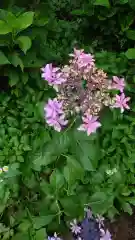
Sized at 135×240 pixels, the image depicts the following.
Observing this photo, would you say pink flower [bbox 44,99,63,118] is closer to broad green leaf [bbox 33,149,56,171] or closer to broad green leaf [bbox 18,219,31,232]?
broad green leaf [bbox 33,149,56,171]

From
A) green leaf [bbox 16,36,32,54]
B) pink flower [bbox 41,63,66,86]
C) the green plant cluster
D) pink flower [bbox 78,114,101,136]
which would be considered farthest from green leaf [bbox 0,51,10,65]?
pink flower [bbox 78,114,101,136]

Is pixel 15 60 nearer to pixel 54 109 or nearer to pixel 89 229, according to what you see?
pixel 54 109

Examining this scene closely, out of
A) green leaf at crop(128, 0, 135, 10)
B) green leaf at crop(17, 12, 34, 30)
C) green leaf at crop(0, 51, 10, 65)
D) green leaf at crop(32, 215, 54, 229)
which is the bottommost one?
green leaf at crop(32, 215, 54, 229)

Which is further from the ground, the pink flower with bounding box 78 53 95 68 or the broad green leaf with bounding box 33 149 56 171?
the pink flower with bounding box 78 53 95 68

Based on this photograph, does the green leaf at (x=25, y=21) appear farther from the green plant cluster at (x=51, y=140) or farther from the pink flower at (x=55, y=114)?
the pink flower at (x=55, y=114)

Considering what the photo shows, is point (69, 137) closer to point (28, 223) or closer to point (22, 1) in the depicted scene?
point (28, 223)

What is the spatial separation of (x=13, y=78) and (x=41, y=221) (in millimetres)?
900

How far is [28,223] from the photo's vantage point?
7.68ft

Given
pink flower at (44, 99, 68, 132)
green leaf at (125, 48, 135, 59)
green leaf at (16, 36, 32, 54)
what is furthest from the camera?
green leaf at (125, 48, 135, 59)

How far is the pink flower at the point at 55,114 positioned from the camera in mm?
2047

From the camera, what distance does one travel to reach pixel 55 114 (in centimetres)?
205

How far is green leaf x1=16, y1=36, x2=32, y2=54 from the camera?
2643mm

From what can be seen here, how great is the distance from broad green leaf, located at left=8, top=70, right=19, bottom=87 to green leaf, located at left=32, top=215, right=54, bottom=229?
843 mm

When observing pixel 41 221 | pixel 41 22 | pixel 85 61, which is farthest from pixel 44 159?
pixel 41 22
